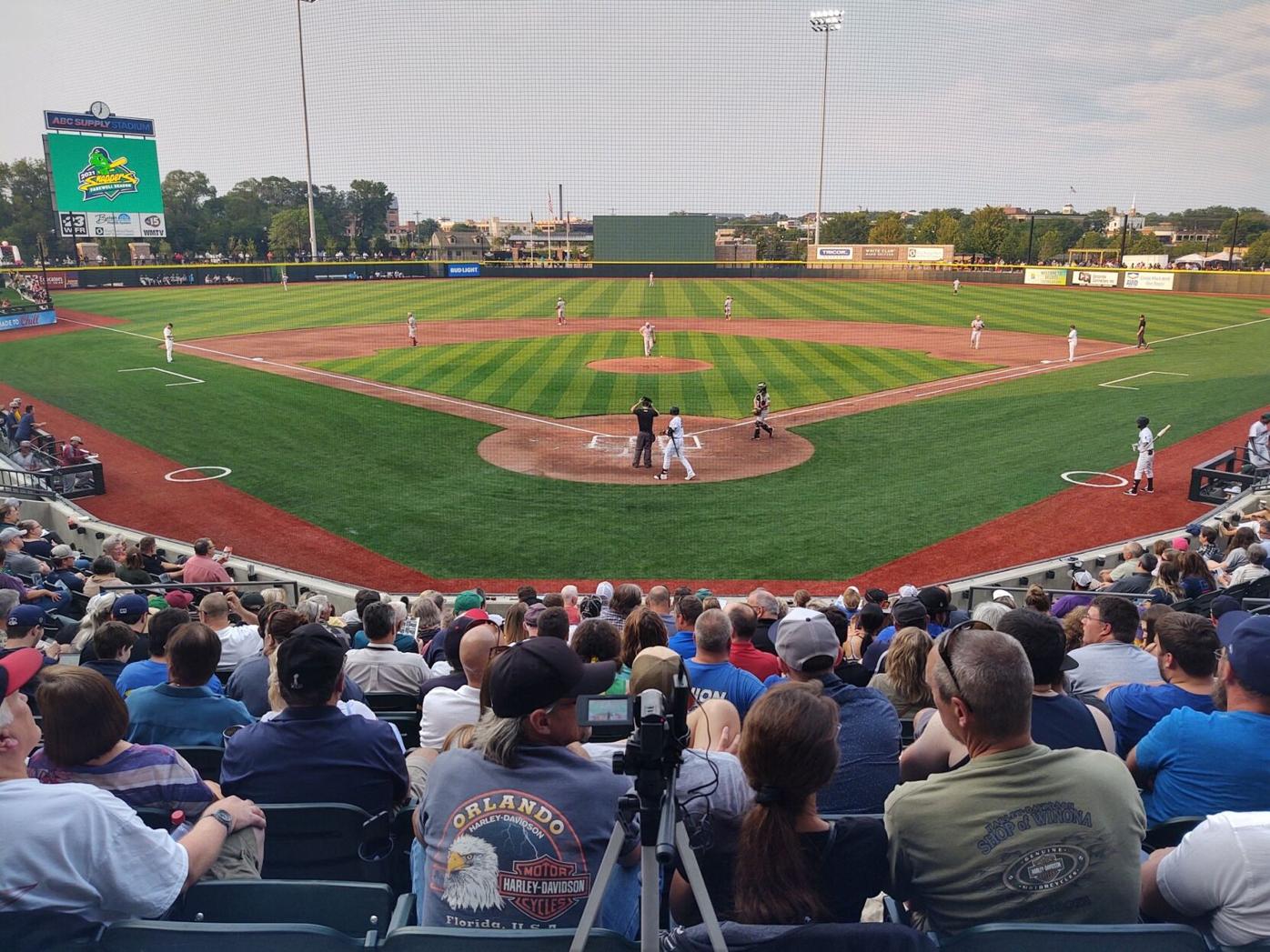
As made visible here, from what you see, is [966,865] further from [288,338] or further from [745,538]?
[288,338]

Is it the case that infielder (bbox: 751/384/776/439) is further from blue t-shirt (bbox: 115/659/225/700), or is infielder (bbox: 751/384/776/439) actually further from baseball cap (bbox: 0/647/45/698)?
baseball cap (bbox: 0/647/45/698)

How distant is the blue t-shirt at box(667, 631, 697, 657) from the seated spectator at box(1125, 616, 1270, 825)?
3.09 meters

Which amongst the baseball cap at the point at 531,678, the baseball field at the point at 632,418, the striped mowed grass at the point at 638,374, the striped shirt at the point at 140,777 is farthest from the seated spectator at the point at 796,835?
the striped mowed grass at the point at 638,374

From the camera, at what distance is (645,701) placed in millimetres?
2520

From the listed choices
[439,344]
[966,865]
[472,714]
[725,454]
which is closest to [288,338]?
[439,344]

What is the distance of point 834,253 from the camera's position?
71.8 meters

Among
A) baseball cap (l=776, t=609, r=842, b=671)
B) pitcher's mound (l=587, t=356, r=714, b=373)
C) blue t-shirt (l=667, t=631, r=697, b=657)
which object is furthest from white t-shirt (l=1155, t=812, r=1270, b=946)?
pitcher's mound (l=587, t=356, r=714, b=373)

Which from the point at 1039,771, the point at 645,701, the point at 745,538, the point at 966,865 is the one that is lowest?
the point at 745,538

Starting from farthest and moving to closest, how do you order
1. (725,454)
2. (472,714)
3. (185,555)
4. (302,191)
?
1. (302,191)
2. (725,454)
3. (185,555)
4. (472,714)

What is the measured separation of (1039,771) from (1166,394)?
2759 cm

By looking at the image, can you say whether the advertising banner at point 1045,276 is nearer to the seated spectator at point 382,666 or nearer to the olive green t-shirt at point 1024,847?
the seated spectator at point 382,666

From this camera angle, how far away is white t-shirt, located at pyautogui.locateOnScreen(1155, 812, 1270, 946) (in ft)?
9.15

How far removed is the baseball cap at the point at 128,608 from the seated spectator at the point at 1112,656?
243 inches

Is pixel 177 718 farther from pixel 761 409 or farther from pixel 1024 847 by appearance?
pixel 761 409
